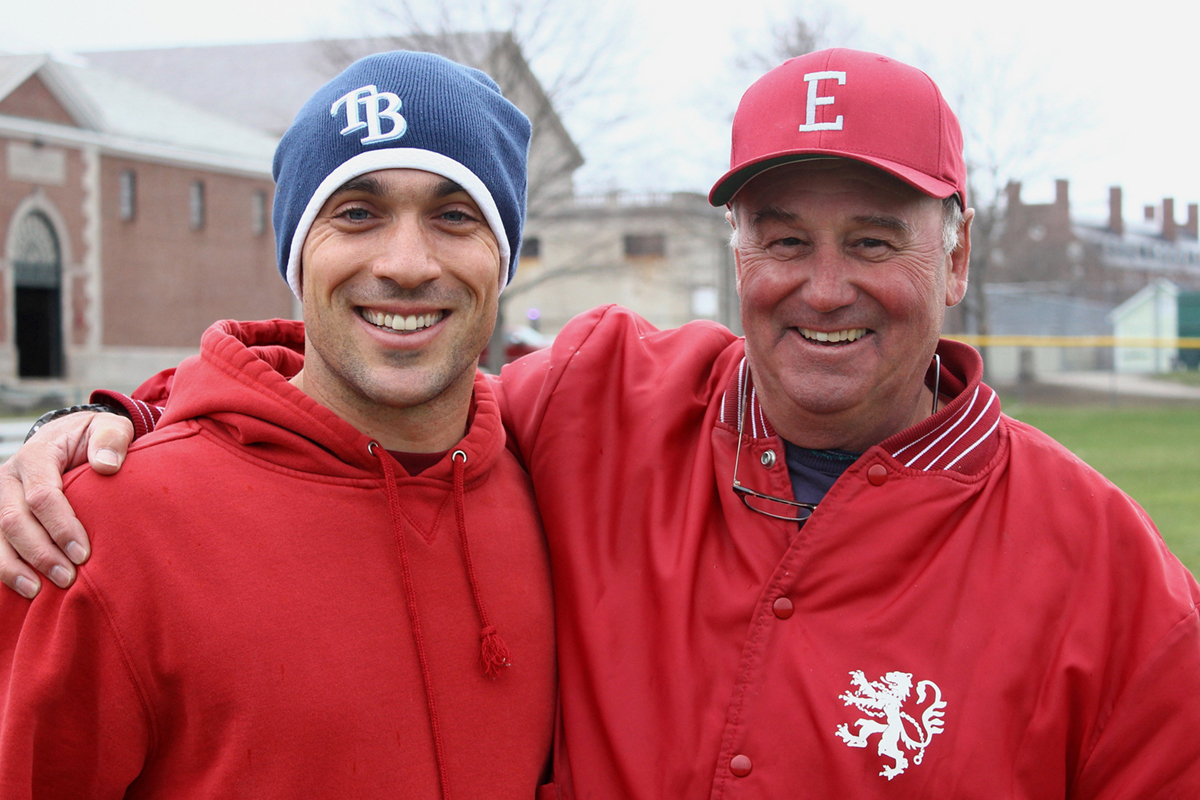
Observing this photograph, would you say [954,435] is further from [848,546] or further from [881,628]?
[881,628]

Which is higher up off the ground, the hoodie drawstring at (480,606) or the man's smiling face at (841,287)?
the man's smiling face at (841,287)

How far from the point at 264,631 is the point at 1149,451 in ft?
50.3

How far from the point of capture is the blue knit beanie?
2.28 meters

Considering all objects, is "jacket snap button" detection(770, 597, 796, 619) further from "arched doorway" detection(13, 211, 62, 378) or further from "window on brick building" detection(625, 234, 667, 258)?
"window on brick building" detection(625, 234, 667, 258)

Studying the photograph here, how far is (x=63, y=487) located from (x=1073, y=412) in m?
22.2

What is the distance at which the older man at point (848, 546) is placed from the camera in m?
2.08

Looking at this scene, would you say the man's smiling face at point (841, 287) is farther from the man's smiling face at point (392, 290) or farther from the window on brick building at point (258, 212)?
the window on brick building at point (258, 212)

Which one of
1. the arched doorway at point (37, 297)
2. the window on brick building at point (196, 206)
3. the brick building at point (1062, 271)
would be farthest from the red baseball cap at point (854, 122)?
the window on brick building at point (196, 206)

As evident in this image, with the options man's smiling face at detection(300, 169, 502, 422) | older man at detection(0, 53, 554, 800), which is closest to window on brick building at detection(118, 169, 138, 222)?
older man at detection(0, 53, 554, 800)

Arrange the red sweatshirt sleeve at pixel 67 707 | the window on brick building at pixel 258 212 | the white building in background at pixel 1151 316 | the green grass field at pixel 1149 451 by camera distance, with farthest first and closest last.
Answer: the white building in background at pixel 1151 316 < the window on brick building at pixel 258 212 < the green grass field at pixel 1149 451 < the red sweatshirt sleeve at pixel 67 707

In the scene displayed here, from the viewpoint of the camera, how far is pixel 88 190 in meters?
29.8

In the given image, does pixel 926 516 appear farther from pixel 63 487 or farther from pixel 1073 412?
pixel 1073 412

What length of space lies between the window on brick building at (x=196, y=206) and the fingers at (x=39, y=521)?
3341cm

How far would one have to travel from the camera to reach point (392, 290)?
2254 millimetres
